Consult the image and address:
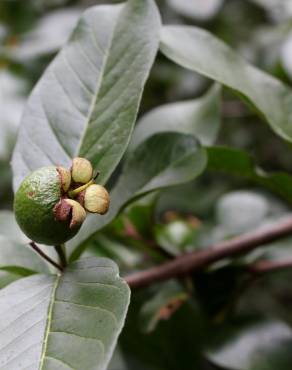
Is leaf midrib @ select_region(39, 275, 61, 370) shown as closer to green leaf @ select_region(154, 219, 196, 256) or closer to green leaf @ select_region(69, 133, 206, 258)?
green leaf @ select_region(69, 133, 206, 258)

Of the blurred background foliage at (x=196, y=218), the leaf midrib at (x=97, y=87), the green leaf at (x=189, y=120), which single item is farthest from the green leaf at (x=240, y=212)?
the leaf midrib at (x=97, y=87)

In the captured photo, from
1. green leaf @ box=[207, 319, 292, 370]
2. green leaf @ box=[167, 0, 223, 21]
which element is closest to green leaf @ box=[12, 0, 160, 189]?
green leaf @ box=[207, 319, 292, 370]

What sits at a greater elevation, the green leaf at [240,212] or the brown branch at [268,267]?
the brown branch at [268,267]

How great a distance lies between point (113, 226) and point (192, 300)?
185 millimetres

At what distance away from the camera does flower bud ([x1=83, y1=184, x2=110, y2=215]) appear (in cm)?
60

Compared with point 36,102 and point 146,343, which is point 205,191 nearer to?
point 146,343

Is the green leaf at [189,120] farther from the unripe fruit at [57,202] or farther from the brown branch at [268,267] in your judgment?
the unripe fruit at [57,202]

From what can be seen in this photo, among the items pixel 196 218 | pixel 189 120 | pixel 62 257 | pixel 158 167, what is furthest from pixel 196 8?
pixel 62 257

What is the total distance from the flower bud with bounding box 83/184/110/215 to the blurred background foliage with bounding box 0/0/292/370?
1.24 feet

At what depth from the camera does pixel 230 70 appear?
0.87m

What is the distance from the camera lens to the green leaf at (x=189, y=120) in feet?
3.35

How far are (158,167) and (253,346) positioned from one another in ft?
1.01

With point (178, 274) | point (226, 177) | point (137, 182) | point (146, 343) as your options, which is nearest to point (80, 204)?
point (137, 182)

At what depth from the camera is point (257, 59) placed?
5.89 ft
